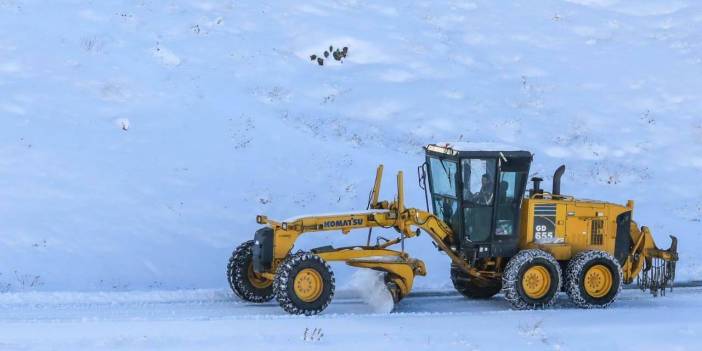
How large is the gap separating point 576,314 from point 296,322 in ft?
13.0

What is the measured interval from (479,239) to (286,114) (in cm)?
990

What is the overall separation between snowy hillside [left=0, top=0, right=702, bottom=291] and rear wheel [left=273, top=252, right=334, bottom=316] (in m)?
2.97

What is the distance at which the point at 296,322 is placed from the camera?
38.1 ft

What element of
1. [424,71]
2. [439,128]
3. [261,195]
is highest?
[424,71]

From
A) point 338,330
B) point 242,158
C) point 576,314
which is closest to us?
point 338,330

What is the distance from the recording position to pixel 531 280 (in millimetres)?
13633

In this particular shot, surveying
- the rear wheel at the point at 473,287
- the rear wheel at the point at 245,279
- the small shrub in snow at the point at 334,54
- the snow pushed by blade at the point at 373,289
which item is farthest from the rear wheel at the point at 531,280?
the small shrub in snow at the point at 334,54

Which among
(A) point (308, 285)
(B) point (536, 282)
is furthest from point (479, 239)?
(A) point (308, 285)

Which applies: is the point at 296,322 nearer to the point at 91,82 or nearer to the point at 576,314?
the point at 576,314

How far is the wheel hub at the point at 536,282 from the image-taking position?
13.6 m

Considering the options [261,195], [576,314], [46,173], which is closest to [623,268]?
[576,314]

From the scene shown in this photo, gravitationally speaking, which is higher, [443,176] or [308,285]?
[443,176]

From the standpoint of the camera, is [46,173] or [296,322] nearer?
[296,322]

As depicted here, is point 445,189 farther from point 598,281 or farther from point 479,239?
point 598,281
